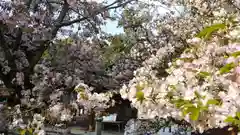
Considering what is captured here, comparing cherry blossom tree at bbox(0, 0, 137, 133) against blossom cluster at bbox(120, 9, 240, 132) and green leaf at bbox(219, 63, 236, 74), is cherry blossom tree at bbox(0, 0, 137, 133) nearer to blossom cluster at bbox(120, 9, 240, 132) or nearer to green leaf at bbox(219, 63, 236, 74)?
blossom cluster at bbox(120, 9, 240, 132)

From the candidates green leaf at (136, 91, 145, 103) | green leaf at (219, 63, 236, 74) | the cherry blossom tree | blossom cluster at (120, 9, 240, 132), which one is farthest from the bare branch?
green leaf at (219, 63, 236, 74)

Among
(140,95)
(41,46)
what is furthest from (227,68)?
(41,46)

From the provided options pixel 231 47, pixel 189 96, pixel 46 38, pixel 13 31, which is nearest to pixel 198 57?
pixel 231 47

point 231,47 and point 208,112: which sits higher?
point 231,47

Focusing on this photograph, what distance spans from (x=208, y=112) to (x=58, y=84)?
18.1 feet

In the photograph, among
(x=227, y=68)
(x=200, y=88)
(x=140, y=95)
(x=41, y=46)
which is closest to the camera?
(x=227, y=68)

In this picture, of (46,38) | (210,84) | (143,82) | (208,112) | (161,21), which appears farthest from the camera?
(161,21)

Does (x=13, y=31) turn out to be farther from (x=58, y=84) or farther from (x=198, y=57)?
(x=198, y=57)

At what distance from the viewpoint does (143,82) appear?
231 centimetres

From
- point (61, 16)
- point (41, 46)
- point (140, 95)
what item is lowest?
point (140, 95)

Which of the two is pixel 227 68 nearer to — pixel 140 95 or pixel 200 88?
pixel 200 88

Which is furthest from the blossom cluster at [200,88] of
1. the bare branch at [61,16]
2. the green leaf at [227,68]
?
the bare branch at [61,16]

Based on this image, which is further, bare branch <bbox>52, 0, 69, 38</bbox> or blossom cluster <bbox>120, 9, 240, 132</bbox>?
bare branch <bbox>52, 0, 69, 38</bbox>

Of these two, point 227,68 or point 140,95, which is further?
point 140,95
